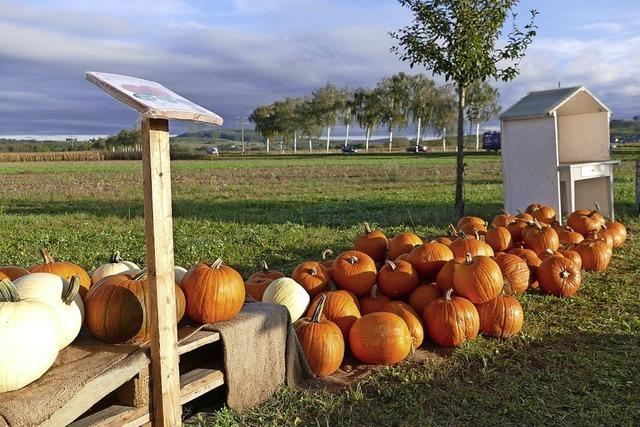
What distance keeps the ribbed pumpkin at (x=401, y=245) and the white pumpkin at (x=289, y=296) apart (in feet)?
4.88

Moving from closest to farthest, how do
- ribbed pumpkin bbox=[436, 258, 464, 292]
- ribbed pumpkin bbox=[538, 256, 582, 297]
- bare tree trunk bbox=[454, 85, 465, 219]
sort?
ribbed pumpkin bbox=[436, 258, 464, 292] → ribbed pumpkin bbox=[538, 256, 582, 297] → bare tree trunk bbox=[454, 85, 465, 219]

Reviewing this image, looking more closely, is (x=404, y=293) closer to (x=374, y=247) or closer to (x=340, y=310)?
(x=340, y=310)

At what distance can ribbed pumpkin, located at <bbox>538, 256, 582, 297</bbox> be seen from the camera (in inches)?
231

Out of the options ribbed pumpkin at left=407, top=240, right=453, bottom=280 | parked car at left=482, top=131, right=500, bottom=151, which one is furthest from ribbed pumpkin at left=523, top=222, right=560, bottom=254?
parked car at left=482, top=131, right=500, bottom=151

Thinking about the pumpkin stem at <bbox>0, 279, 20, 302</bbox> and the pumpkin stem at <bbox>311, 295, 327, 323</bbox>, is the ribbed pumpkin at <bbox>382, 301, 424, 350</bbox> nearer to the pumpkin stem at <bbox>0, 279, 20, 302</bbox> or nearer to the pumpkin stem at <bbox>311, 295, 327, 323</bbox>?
the pumpkin stem at <bbox>311, 295, 327, 323</bbox>

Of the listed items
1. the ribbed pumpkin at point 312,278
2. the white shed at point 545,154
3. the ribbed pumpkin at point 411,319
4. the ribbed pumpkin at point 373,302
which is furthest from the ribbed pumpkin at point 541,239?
the white shed at point 545,154

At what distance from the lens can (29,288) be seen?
306cm

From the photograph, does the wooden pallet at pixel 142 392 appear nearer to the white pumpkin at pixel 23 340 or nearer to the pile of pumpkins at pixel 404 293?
the white pumpkin at pixel 23 340

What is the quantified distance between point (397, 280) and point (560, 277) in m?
1.93

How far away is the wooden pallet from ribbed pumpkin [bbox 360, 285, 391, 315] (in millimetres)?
1670

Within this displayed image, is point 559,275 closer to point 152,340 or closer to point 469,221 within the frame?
point 469,221

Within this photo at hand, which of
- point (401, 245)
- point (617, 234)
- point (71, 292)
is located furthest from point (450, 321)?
point (617, 234)

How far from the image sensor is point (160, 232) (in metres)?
2.93

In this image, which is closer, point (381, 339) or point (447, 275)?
point (381, 339)
